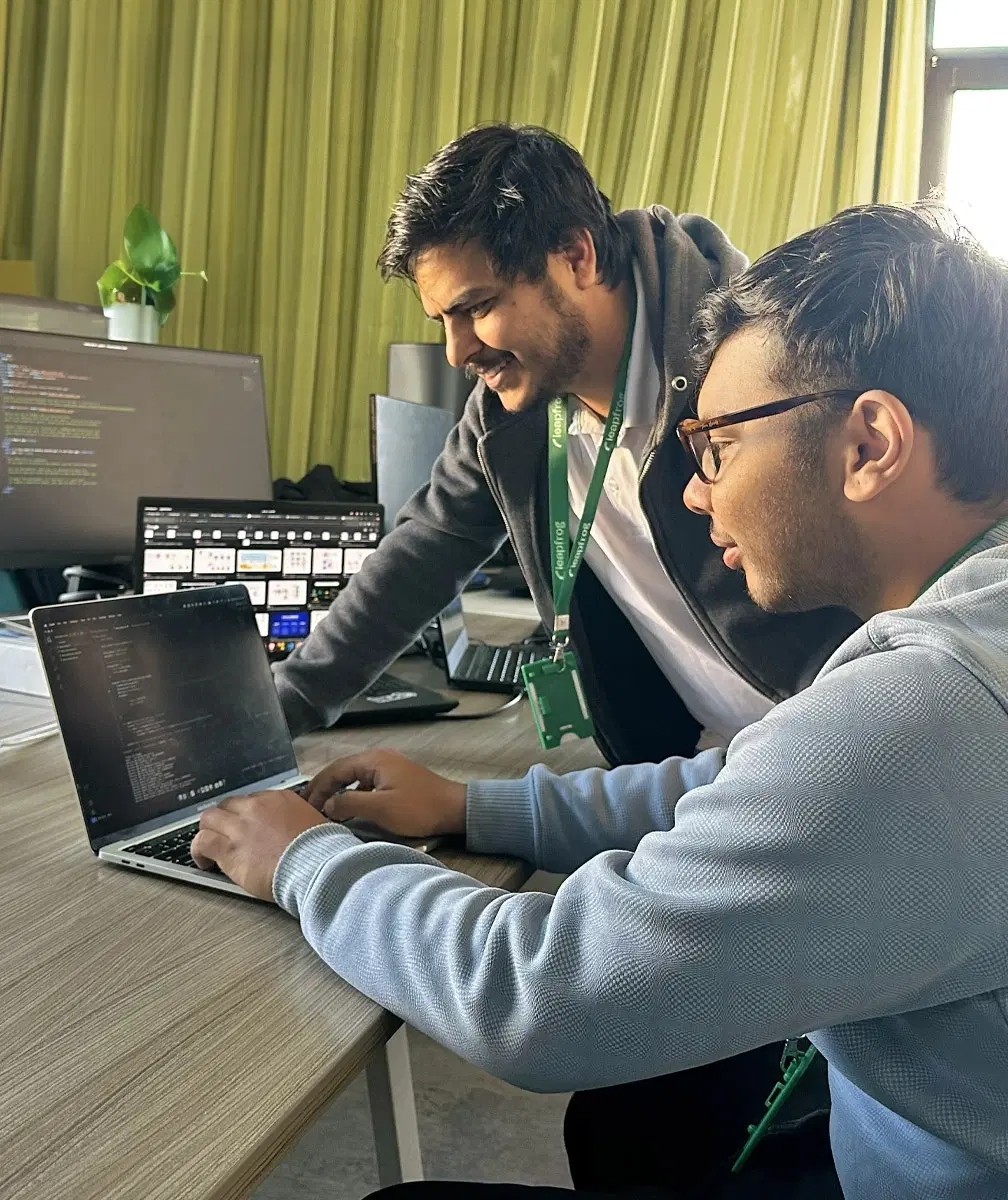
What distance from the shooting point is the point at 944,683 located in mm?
610

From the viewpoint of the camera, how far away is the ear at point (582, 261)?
148cm

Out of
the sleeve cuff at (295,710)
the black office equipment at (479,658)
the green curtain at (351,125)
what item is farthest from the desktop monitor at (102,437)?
the green curtain at (351,125)

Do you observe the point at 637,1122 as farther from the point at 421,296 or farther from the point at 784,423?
the point at 421,296

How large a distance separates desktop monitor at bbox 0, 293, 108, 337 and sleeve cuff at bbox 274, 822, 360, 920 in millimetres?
1331

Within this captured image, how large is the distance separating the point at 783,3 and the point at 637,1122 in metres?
3.02

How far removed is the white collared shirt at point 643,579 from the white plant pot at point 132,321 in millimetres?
1399

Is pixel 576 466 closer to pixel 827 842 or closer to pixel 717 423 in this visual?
pixel 717 423

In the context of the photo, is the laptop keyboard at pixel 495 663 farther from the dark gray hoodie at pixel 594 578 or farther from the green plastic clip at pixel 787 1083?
the green plastic clip at pixel 787 1083

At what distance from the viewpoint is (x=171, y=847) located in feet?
3.15

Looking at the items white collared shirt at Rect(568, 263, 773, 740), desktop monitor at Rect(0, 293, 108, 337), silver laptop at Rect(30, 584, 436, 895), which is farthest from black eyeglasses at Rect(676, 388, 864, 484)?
desktop monitor at Rect(0, 293, 108, 337)

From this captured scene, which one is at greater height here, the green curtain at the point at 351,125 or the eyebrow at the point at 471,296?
the green curtain at the point at 351,125

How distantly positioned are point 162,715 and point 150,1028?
0.35 meters

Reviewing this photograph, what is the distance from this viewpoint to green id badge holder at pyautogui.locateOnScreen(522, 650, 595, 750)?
1.34 metres

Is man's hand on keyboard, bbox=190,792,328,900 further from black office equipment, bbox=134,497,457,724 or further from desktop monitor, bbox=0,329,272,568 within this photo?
desktop monitor, bbox=0,329,272,568
